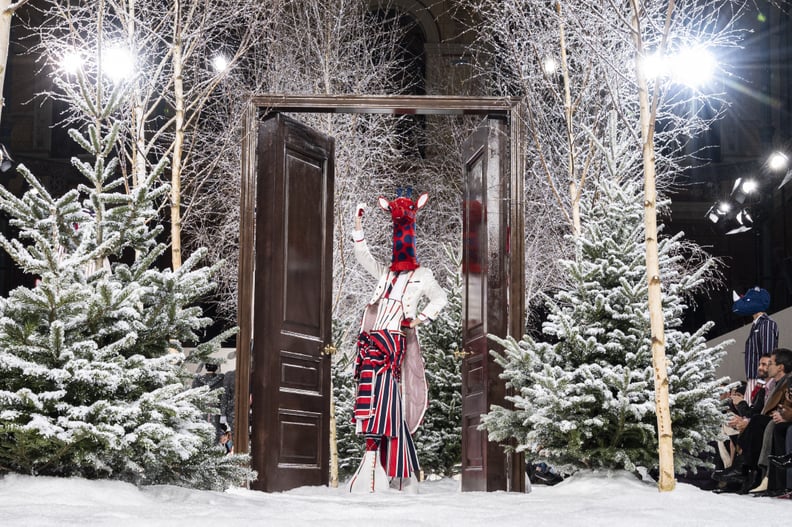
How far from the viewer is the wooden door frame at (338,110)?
823 cm

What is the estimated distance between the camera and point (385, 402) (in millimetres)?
8312

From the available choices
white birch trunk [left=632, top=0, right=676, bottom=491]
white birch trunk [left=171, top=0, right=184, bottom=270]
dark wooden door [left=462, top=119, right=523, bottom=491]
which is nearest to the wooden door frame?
dark wooden door [left=462, top=119, right=523, bottom=491]

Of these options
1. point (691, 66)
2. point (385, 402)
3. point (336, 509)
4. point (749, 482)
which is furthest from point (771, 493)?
point (691, 66)

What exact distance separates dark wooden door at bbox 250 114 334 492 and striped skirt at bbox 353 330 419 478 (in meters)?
0.51

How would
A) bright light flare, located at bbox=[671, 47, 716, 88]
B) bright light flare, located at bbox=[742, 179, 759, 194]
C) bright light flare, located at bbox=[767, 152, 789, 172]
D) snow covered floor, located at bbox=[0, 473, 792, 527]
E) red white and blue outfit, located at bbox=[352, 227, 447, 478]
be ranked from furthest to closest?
1. bright light flare, located at bbox=[742, 179, 759, 194]
2. bright light flare, located at bbox=[767, 152, 789, 172]
3. bright light flare, located at bbox=[671, 47, 716, 88]
4. red white and blue outfit, located at bbox=[352, 227, 447, 478]
5. snow covered floor, located at bbox=[0, 473, 792, 527]

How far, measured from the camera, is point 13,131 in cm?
2023

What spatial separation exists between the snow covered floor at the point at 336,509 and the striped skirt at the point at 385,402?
6.58 feet

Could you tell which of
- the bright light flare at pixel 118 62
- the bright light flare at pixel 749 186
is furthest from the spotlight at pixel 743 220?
the bright light flare at pixel 118 62

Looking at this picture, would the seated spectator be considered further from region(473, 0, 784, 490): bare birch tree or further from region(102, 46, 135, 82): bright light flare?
region(102, 46, 135, 82): bright light flare

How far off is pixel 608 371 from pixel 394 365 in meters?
2.16

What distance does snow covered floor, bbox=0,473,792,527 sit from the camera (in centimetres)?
438

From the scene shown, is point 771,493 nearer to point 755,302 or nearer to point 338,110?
point 755,302

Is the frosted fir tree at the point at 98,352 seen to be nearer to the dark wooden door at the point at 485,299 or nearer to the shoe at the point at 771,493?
the dark wooden door at the point at 485,299

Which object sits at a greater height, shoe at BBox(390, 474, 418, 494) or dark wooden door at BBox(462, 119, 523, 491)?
dark wooden door at BBox(462, 119, 523, 491)
